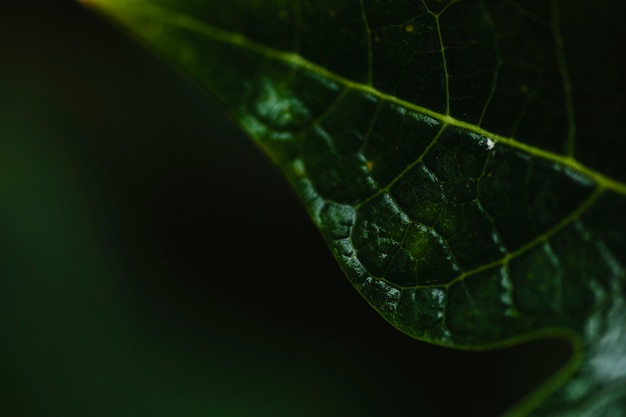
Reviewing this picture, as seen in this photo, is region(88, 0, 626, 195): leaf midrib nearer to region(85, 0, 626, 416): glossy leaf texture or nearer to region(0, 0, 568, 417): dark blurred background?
region(85, 0, 626, 416): glossy leaf texture

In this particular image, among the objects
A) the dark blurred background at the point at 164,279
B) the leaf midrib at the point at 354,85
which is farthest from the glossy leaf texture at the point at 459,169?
the dark blurred background at the point at 164,279

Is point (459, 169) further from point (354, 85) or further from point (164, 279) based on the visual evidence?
point (164, 279)

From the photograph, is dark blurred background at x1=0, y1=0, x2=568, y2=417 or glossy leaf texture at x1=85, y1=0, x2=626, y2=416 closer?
glossy leaf texture at x1=85, y1=0, x2=626, y2=416

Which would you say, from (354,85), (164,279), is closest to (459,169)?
(354,85)

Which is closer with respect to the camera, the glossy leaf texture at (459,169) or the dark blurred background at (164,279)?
the glossy leaf texture at (459,169)

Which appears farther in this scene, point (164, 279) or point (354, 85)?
point (164, 279)

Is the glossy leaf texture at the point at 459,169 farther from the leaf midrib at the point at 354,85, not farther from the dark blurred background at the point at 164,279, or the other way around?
the dark blurred background at the point at 164,279

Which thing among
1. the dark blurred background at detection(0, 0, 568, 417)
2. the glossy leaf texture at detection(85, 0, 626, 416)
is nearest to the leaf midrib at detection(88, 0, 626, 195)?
the glossy leaf texture at detection(85, 0, 626, 416)
